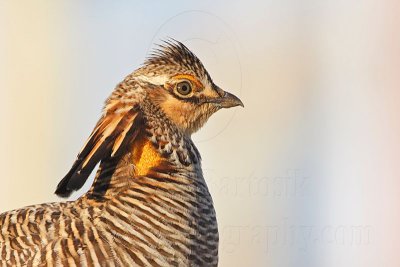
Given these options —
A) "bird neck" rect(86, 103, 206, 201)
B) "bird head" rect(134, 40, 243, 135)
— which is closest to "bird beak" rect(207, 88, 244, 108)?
"bird head" rect(134, 40, 243, 135)

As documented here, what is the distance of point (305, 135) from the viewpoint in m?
3.65

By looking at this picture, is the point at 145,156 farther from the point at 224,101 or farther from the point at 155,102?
the point at 224,101

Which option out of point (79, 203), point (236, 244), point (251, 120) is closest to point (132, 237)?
point (79, 203)

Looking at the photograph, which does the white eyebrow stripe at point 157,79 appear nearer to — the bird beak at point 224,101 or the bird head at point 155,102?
the bird head at point 155,102

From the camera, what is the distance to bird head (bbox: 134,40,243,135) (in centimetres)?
184

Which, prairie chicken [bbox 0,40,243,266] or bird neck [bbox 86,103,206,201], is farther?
bird neck [bbox 86,103,206,201]

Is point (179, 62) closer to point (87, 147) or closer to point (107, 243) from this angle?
point (87, 147)

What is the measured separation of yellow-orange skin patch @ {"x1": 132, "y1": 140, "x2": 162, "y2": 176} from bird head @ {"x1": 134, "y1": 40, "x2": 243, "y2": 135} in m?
0.09

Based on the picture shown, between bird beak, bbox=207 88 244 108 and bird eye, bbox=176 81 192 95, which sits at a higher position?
bird eye, bbox=176 81 192 95

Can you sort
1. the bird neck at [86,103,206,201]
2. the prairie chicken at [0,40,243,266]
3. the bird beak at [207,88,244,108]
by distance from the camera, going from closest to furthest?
the prairie chicken at [0,40,243,266] → the bird neck at [86,103,206,201] → the bird beak at [207,88,244,108]

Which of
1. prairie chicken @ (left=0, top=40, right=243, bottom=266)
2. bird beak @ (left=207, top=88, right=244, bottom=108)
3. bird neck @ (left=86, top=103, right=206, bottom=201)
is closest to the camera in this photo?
prairie chicken @ (left=0, top=40, right=243, bottom=266)

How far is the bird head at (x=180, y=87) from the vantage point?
6.04 ft

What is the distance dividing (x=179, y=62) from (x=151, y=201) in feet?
1.20

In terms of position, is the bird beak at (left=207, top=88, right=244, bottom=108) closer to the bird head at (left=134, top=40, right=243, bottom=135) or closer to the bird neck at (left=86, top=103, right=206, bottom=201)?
the bird head at (left=134, top=40, right=243, bottom=135)
